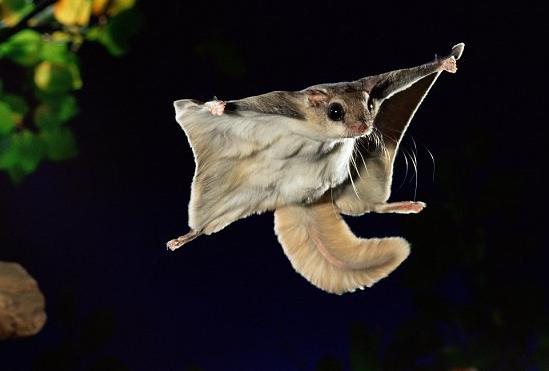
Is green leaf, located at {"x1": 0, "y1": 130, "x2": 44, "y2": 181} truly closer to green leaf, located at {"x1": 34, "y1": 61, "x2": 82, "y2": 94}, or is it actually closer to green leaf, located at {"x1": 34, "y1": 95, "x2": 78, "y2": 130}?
green leaf, located at {"x1": 34, "y1": 95, "x2": 78, "y2": 130}

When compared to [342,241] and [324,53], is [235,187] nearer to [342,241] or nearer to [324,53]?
[342,241]

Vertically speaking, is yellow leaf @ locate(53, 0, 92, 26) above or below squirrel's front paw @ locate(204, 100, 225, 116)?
above

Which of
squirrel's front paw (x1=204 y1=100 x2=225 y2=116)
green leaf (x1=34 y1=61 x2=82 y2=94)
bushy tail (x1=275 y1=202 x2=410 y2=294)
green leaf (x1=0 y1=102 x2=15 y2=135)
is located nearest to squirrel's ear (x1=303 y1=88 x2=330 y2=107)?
squirrel's front paw (x1=204 y1=100 x2=225 y2=116)

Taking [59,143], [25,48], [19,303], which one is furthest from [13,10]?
[19,303]

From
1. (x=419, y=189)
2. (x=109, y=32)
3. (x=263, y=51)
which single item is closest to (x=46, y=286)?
(x=109, y=32)

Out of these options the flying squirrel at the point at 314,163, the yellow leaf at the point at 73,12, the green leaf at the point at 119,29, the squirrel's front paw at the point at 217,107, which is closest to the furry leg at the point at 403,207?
the flying squirrel at the point at 314,163

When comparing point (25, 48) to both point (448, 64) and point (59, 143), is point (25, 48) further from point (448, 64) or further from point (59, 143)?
point (448, 64)

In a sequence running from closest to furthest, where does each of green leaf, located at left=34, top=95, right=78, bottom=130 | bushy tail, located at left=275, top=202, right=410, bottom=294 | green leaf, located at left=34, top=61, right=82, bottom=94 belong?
bushy tail, located at left=275, top=202, right=410, bottom=294
green leaf, located at left=34, top=61, right=82, bottom=94
green leaf, located at left=34, top=95, right=78, bottom=130

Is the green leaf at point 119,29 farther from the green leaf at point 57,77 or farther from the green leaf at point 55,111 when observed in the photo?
the green leaf at point 55,111
